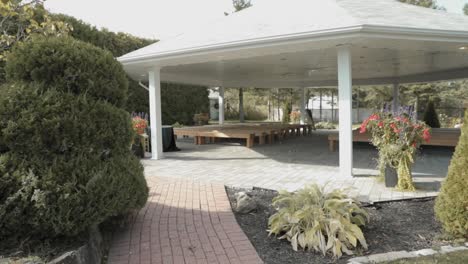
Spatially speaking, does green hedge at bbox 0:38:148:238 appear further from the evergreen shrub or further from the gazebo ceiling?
the evergreen shrub

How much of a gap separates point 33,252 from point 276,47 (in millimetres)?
4810

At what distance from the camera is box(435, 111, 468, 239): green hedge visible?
3.03 metres

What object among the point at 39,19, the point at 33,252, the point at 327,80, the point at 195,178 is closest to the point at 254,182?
the point at 195,178

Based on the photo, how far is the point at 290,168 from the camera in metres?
6.83

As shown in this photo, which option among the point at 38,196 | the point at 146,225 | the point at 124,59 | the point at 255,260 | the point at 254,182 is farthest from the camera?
the point at 124,59

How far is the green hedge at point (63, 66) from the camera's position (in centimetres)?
280

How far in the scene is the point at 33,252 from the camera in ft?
8.02

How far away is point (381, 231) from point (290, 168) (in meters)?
3.40

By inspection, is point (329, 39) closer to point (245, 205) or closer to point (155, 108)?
point (245, 205)

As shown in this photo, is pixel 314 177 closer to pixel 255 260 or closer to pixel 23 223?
pixel 255 260

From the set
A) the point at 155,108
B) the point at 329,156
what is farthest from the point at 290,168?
the point at 155,108

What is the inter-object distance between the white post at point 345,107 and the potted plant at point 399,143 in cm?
61

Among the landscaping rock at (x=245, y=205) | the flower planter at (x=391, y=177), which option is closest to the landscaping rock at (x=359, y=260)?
the landscaping rock at (x=245, y=205)

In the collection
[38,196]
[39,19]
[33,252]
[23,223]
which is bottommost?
[33,252]
